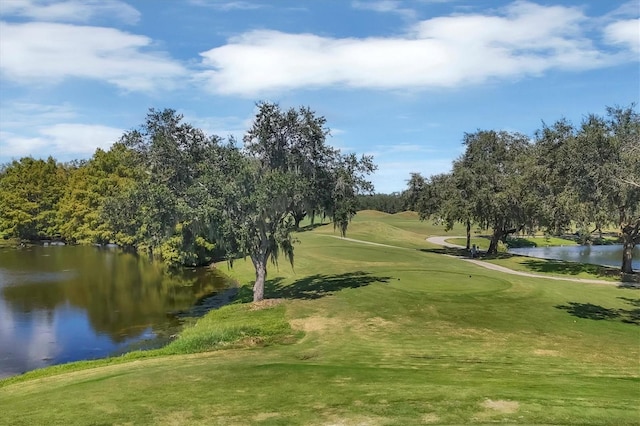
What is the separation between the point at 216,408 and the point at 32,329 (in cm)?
2233

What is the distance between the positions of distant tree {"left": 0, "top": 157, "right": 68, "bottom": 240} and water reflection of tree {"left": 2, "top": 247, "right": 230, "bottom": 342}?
34.2 metres

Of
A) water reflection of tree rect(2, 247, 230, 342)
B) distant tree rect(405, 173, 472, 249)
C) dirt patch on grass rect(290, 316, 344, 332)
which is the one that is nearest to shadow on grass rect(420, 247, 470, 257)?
distant tree rect(405, 173, 472, 249)

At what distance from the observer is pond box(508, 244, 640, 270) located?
211ft

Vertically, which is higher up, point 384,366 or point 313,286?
point 384,366

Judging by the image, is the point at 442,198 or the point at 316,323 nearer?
the point at 316,323

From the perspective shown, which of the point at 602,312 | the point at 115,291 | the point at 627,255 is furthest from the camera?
the point at 115,291

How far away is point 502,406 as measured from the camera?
38.0 feet

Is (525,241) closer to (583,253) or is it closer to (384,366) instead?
(583,253)

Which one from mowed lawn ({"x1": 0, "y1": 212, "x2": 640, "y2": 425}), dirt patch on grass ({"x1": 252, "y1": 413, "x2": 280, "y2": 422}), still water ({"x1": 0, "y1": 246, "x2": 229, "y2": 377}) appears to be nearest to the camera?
dirt patch on grass ({"x1": 252, "y1": 413, "x2": 280, "y2": 422})

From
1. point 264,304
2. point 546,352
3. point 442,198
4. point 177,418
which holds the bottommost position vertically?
point 264,304

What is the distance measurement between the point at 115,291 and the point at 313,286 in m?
17.5

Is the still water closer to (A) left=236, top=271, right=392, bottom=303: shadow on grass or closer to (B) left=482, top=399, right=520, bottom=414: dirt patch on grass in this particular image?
(A) left=236, top=271, right=392, bottom=303: shadow on grass

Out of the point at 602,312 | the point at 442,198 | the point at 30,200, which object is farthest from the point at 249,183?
the point at 30,200

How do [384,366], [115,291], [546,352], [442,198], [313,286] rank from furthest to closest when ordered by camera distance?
[442,198]
[115,291]
[313,286]
[546,352]
[384,366]
